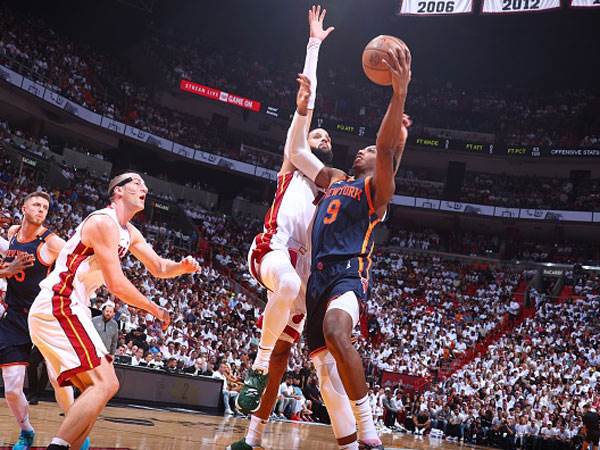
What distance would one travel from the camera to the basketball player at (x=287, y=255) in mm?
4348

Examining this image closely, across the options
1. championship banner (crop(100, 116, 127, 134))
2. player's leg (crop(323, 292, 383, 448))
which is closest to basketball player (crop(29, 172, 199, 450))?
player's leg (crop(323, 292, 383, 448))

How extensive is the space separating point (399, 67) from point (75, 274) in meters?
2.25

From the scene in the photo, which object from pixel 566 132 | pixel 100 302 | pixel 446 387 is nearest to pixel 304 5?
pixel 566 132

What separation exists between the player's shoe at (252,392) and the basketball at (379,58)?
79.0 inches

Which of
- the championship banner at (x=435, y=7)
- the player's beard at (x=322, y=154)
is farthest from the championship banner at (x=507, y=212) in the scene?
the player's beard at (x=322, y=154)

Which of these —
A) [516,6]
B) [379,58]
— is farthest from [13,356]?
[516,6]

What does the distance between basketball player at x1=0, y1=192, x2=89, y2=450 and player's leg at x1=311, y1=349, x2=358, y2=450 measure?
7.15 ft

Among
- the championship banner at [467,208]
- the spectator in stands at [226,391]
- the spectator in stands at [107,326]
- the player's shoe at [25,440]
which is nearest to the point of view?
the player's shoe at [25,440]

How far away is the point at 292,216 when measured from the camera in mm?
4754

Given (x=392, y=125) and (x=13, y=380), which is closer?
(x=392, y=125)

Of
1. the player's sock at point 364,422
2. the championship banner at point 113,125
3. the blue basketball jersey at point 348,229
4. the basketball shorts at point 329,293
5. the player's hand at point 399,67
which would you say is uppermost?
the championship banner at point 113,125

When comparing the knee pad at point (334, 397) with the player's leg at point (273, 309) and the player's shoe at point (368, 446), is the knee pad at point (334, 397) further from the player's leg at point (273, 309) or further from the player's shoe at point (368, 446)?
the player's leg at point (273, 309)

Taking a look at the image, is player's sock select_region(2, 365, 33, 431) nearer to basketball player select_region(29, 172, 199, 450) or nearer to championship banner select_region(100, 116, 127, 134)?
basketball player select_region(29, 172, 199, 450)

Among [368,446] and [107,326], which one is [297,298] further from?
[107,326]
